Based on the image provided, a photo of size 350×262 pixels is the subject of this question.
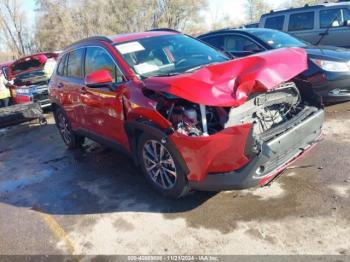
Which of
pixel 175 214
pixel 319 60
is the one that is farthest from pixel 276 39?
pixel 175 214

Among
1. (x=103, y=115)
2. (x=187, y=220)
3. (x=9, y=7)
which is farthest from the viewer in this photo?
(x=9, y=7)

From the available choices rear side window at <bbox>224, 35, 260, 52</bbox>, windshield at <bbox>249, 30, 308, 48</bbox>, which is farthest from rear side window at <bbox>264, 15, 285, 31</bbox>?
rear side window at <bbox>224, 35, 260, 52</bbox>

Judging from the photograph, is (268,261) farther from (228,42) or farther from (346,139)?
(228,42)

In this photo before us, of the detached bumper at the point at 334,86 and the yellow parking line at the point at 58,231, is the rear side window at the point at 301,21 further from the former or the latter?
the yellow parking line at the point at 58,231

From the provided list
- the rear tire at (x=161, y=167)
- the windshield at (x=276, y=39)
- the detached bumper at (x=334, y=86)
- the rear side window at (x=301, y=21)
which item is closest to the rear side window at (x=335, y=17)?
the rear side window at (x=301, y=21)

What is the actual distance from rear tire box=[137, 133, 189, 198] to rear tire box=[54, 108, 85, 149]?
2.52 metres

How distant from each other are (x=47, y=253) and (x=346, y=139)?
4.19m

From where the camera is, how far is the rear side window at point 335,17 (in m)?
9.64

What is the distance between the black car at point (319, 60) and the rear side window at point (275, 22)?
3165 mm

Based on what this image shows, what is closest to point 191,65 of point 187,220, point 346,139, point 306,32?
point 187,220

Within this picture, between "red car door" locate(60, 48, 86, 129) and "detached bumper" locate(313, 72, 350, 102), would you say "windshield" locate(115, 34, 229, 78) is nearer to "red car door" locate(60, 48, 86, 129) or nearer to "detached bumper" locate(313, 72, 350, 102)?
"red car door" locate(60, 48, 86, 129)

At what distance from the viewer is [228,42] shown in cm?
789

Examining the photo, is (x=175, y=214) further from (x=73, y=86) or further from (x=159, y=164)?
(x=73, y=86)

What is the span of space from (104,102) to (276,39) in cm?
430
